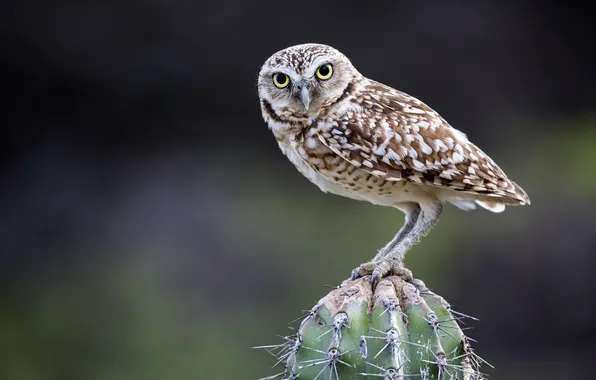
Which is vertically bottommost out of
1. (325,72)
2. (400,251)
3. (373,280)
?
(373,280)

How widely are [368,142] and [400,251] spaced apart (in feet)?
Answer: 1.34

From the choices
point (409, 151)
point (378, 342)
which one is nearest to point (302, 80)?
point (409, 151)

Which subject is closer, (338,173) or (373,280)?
(373,280)

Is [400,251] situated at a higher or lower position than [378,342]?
higher

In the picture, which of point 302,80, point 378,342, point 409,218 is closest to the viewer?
point 378,342

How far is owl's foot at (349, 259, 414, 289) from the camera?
268 centimetres

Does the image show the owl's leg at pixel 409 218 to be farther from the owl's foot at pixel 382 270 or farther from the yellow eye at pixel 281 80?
the yellow eye at pixel 281 80

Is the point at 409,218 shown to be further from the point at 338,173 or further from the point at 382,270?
the point at 382,270

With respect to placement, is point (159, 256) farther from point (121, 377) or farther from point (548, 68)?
point (548, 68)

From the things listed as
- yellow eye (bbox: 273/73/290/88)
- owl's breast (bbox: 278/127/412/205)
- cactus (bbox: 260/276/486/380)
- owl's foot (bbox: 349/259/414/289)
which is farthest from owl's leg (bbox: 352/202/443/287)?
yellow eye (bbox: 273/73/290/88)

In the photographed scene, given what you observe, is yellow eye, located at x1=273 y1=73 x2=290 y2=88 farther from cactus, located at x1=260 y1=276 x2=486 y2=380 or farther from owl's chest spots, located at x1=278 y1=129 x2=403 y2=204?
cactus, located at x1=260 y1=276 x2=486 y2=380

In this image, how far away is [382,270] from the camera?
8.93 ft

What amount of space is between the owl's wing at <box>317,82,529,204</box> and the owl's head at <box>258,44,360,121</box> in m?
→ 0.10

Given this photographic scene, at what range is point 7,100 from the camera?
22.1ft
